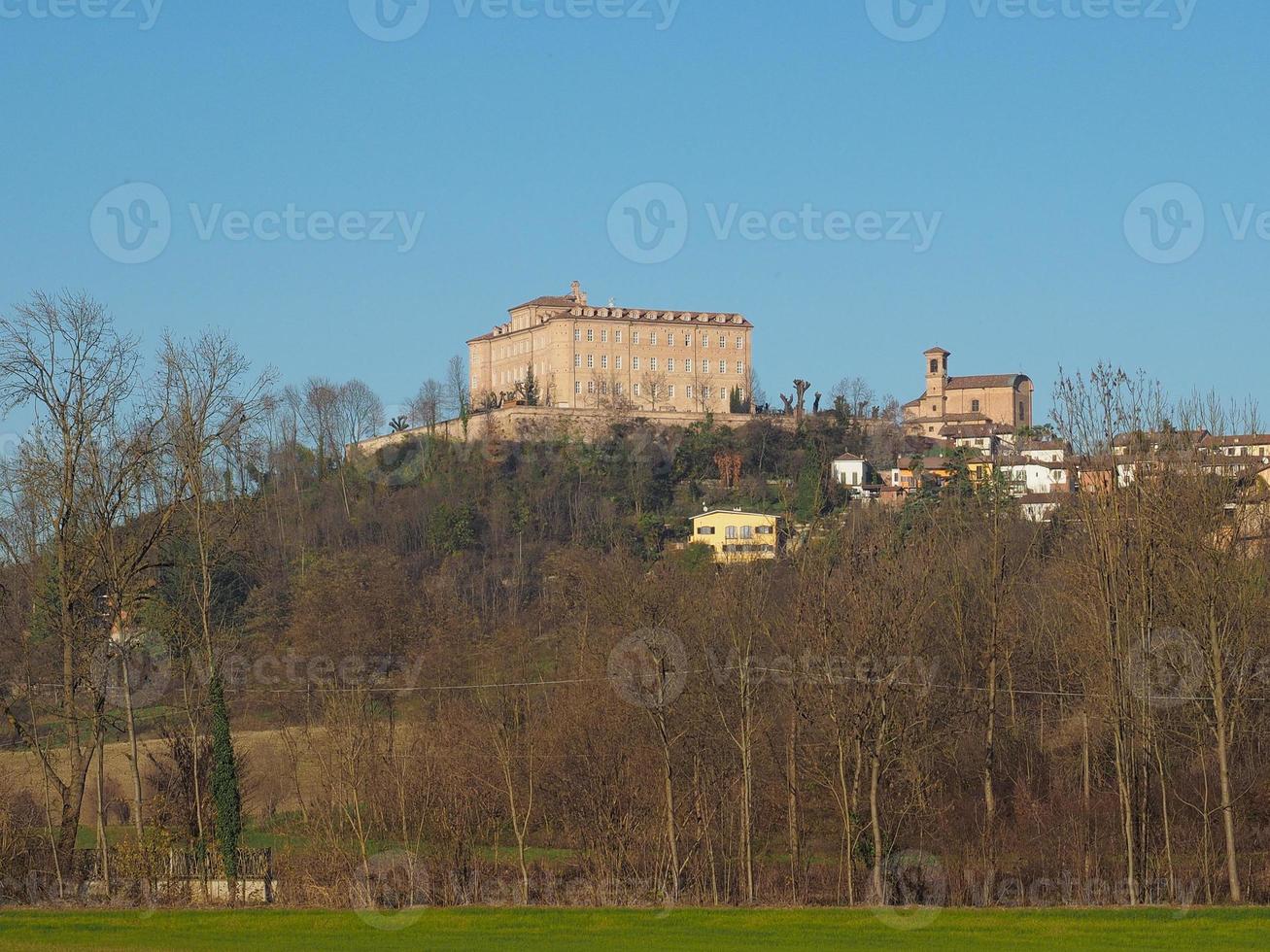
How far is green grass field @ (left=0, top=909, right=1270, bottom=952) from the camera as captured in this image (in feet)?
56.7

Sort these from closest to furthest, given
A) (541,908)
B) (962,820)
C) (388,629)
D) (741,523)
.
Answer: (541,908) → (962,820) → (388,629) → (741,523)

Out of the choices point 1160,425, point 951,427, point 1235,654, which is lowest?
point 1235,654

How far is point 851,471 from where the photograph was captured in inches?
3334

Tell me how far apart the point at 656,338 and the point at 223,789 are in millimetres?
77599

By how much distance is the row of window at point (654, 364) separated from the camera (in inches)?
3789

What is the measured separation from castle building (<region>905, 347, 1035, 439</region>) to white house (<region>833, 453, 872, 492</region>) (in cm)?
2872

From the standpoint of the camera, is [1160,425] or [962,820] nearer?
[1160,425]

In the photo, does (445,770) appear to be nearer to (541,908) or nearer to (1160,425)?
(541,908)

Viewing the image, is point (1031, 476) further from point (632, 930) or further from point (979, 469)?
point (632, 930)

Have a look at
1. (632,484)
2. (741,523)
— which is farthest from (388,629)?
(632,484)

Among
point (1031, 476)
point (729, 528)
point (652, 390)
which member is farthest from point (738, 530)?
point (652, 390)

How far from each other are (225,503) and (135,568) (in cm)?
362

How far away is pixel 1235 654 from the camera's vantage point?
2411 cm

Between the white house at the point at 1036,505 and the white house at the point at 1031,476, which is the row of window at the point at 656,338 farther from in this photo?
the white house at the point at 1036,505
